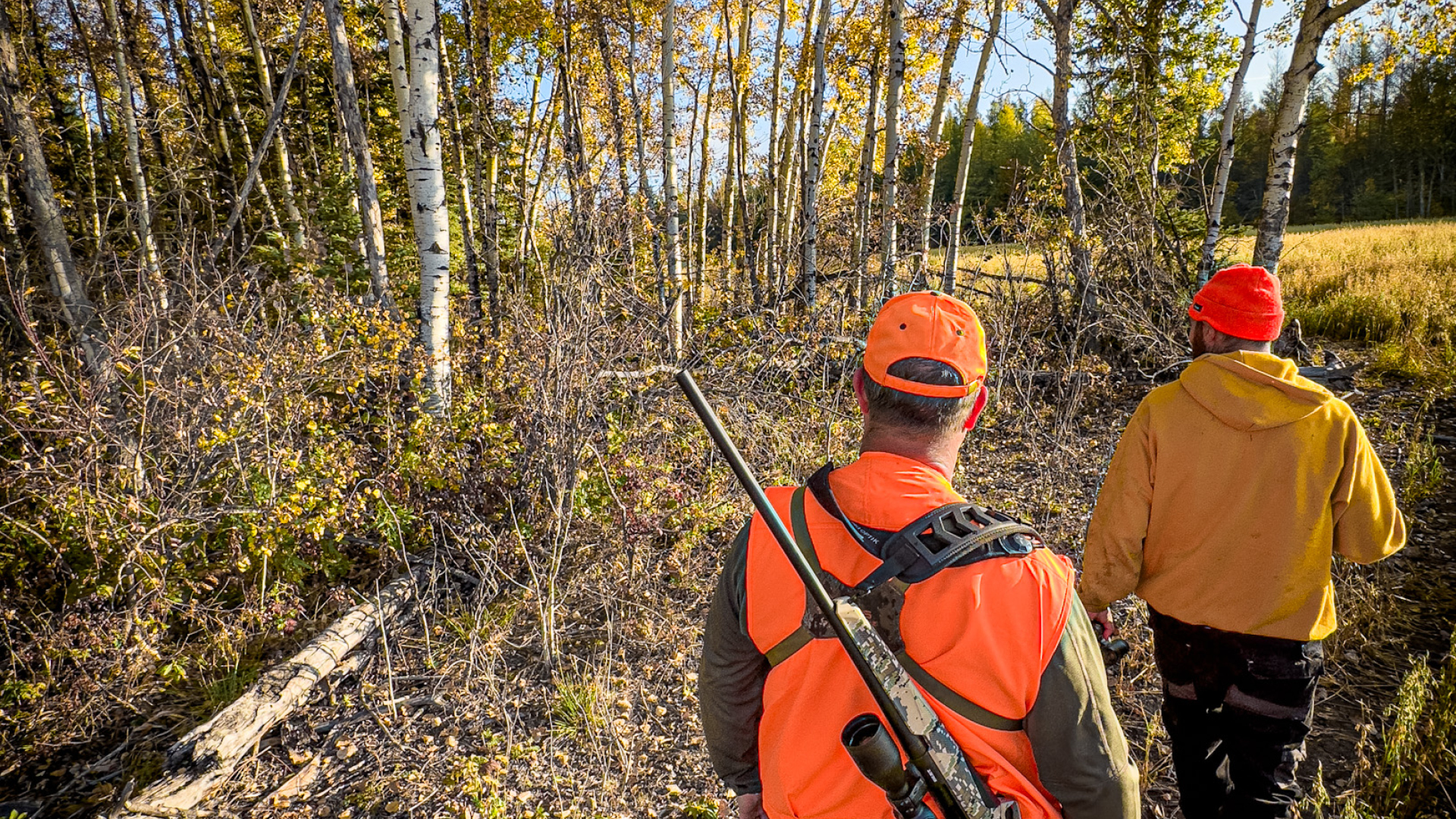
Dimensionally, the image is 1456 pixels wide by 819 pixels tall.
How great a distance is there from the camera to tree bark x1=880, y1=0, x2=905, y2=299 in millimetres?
8031

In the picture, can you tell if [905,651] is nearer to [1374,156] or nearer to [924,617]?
[924,617]

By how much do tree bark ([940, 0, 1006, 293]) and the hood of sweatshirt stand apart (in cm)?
644

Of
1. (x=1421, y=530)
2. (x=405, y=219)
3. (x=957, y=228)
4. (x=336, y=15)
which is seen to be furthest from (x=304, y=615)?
(x=405, y=219)

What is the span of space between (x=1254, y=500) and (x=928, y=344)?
157 cm

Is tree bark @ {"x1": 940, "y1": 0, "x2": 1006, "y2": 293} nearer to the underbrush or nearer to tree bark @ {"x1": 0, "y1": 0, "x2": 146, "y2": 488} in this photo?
the underbrush

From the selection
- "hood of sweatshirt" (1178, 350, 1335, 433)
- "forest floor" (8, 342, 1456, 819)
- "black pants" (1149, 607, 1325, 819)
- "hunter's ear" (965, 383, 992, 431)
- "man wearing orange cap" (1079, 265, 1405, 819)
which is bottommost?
"forest floor" (8, 342, 1456, 819)

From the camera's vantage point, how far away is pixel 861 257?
28.1 feet

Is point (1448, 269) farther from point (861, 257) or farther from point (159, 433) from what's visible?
point (159, 433)

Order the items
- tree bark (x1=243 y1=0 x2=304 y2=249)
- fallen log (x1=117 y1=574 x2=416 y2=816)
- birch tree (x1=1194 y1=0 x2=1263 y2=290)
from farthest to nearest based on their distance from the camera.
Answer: tree bark (x1=243 y1=0 x2=304 y2=249) → birch tree (x1=1194 y1=0 x2=1263 y2=290) → fallen log (x1=117 y1=574 x2=416 y2=816)

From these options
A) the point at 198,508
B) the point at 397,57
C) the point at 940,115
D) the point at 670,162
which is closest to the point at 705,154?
the point at 940,115

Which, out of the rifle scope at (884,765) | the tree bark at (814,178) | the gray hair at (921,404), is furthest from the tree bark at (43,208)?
the tree bark at (814,178)

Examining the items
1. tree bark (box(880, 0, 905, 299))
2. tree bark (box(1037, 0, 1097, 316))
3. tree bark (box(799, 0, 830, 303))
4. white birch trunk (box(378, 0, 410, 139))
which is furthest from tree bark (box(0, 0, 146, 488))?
tree bark (box(1037, 0, 1097, 316))

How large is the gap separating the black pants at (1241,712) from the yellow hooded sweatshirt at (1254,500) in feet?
0.25

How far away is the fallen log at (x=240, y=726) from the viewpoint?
2.76 m
